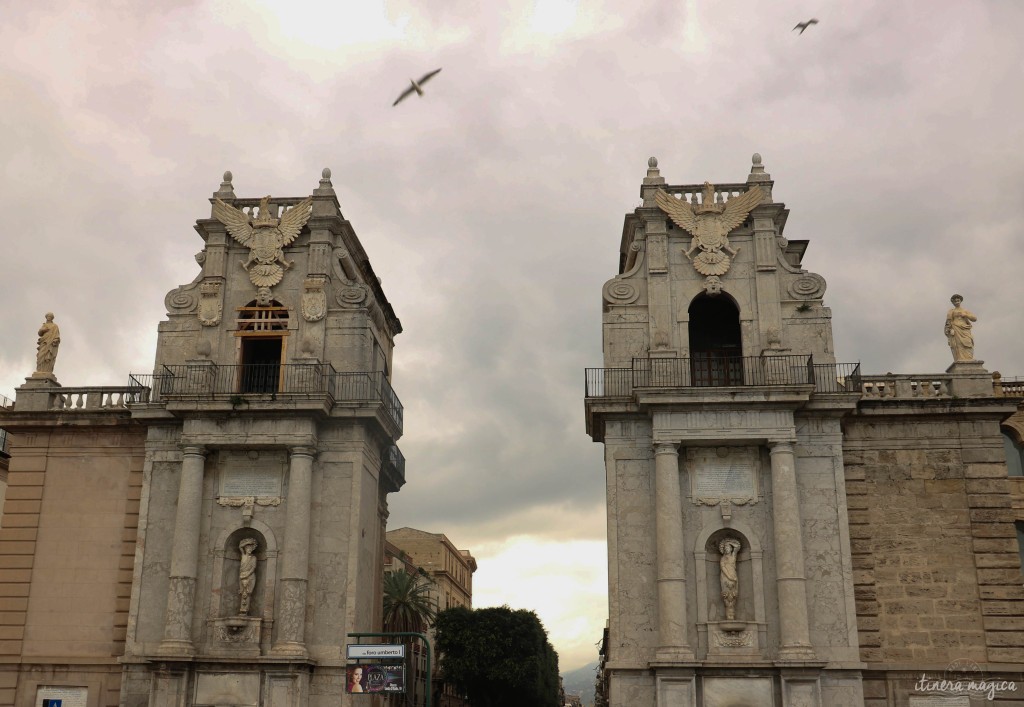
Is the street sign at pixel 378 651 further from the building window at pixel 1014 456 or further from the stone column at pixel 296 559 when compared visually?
the building window at pixel 1014 456

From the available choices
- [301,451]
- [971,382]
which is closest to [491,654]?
[301,451]

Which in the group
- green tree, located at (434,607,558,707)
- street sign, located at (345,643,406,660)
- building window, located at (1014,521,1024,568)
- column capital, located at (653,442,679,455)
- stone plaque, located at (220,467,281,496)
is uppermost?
column capital, located at (653,442,679,455)

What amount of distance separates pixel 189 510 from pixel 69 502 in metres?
5.13

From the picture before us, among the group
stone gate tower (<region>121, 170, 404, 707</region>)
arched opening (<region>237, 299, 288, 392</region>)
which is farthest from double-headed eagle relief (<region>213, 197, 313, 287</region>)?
arched opening (<region>237, 299, 288, 392</region>)

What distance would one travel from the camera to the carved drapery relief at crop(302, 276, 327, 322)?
107 feet

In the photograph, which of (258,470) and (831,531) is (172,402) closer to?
(258,470)

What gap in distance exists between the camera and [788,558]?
2812 centimetres

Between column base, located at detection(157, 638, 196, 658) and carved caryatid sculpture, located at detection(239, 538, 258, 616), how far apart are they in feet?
5.52

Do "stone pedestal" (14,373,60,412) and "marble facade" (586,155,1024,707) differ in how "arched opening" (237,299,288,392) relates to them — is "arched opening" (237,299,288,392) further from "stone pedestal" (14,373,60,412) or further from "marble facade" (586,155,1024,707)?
"marble facade" (586,155,1024,707)

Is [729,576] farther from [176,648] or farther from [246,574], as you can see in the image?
[176,648]

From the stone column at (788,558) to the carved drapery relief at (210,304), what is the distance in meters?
18.2

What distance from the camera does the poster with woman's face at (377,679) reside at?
26.0 meters

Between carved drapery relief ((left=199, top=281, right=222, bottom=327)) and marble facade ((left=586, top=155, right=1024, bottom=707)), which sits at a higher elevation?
carved drapery relief ((left=199, top=281, right=222, bottom=327))
